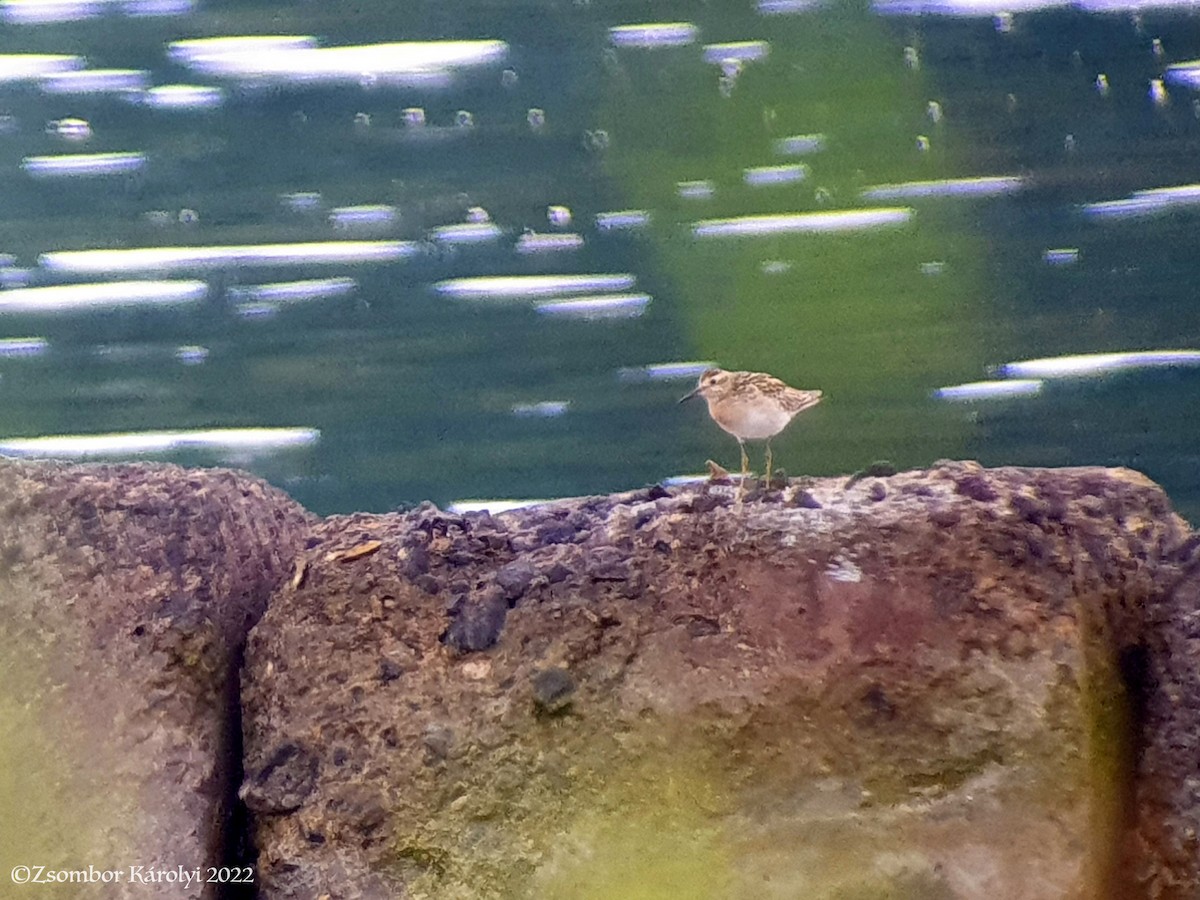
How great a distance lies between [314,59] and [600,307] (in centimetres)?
68

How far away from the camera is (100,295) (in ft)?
5.78

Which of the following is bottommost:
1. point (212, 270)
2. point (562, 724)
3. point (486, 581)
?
point (562, 724)

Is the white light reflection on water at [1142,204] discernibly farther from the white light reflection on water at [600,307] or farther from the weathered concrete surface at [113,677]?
the weathered concrete surface at [113,677]

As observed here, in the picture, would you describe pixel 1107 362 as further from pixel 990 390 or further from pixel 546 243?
pixel 546 243

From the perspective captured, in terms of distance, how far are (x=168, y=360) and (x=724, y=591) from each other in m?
1.23

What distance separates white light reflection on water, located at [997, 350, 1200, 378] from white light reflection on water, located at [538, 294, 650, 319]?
693 mm

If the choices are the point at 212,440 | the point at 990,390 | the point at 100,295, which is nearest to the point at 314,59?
the point at 100,295

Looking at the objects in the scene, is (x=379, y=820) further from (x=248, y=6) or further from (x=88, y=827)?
(x=248, y=6)

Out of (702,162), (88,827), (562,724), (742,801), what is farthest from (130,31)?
(742,801)

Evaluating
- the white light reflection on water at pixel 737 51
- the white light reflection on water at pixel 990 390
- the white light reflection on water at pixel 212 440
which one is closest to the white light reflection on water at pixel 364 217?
the white light reflection on water at pixel 212 440

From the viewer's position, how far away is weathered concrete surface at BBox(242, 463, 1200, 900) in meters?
1.03

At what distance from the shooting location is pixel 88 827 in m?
1.13

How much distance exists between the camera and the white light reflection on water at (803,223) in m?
1.67

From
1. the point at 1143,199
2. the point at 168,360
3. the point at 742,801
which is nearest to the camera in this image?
the point at 742,801
